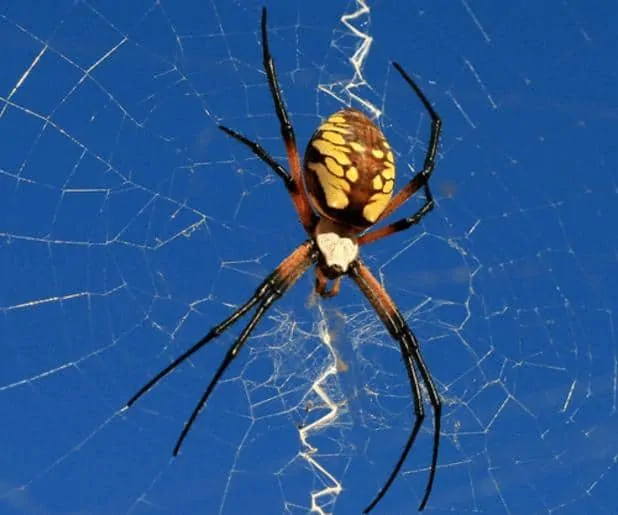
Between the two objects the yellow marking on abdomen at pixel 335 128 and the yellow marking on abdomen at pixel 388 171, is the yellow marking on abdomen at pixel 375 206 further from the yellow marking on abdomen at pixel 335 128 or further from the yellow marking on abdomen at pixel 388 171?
the yellow marking on abdomen at pixel 335 128

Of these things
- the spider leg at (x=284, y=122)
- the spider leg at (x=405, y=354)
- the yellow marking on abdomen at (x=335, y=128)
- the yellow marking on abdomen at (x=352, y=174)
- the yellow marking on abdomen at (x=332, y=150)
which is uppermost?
the spider leg at (x=284, y=122)


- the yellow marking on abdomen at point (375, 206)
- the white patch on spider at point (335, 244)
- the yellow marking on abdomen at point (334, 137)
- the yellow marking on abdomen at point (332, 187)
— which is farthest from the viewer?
the white patch on spider at point (335, 244)

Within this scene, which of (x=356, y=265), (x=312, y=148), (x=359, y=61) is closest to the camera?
(x=312, y=148)

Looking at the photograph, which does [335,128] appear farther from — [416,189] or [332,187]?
[416,189]

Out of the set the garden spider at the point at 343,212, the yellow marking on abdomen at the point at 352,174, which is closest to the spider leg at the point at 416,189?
the garden spider at the point at 343,212

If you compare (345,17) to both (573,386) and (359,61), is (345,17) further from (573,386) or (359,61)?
(573,386)

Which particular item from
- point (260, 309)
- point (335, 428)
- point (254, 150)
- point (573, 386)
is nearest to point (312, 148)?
point (254, 150)

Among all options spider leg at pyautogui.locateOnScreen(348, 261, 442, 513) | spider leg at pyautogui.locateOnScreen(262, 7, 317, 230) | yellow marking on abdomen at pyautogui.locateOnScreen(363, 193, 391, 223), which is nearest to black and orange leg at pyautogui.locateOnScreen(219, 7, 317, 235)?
spider leg at pyautogui.locateOnScreen(262, 7, 317, 230)

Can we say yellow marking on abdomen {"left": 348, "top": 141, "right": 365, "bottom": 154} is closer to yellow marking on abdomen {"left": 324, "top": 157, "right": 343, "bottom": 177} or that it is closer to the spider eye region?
the spider eye region
